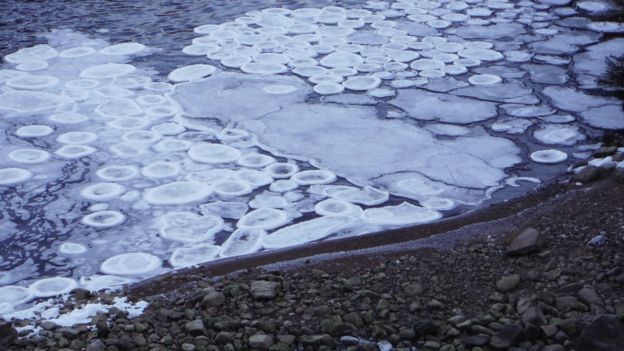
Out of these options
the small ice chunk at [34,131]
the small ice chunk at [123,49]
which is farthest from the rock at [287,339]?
the small ice chunk at [123,49]

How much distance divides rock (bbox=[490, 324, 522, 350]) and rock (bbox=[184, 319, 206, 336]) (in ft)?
3.12

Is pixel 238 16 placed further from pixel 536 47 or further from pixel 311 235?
pixel 311 235

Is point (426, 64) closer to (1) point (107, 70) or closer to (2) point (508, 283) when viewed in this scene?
(1) point (107, 70)

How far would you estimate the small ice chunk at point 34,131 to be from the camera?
4988mm

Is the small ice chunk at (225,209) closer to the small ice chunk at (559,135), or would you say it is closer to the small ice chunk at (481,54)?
the small ice chunk at (559,135)

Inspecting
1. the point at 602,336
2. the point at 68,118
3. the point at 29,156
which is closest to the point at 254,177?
the point at 29,156

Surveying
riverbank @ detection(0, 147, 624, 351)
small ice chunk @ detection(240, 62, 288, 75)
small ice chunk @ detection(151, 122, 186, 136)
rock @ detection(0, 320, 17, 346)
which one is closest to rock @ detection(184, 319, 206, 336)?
riverbank @ detection(0, 147, 624, 351)

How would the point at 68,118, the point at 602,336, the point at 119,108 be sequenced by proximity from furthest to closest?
the point at 119,108
the point at 68,118
the point at 602,336

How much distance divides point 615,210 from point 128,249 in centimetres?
208

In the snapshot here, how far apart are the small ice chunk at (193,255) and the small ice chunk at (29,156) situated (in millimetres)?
1257

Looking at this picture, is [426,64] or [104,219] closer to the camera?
[104,219]

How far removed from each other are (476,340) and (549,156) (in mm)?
1986

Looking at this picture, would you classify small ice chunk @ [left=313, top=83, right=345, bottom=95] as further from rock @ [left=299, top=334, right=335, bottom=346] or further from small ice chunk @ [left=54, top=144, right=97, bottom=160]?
rock @ [left=299, top=334, right=335, bottom=346]

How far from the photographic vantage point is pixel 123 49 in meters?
6.29
